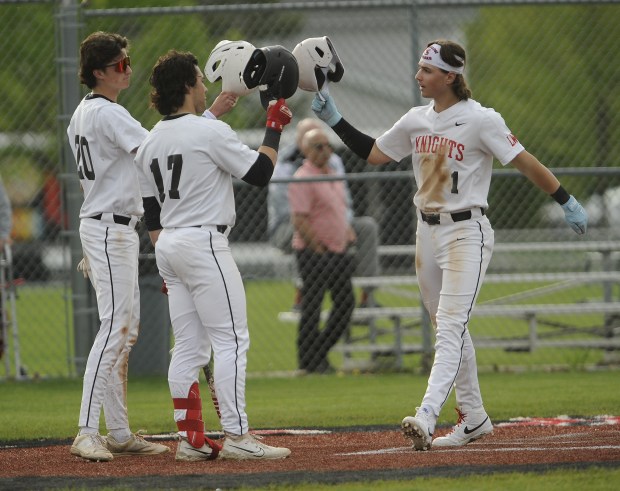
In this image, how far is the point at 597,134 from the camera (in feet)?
41.3

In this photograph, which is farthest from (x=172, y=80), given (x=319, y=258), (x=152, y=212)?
(x=319, y=258)

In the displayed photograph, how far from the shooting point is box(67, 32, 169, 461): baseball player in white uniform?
21.1ft

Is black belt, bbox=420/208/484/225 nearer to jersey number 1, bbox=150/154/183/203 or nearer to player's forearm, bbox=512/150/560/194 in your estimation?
player's forearm, bbox=512/150/560/194

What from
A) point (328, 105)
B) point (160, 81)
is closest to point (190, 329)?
point (160, 81)

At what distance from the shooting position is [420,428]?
6.18 m

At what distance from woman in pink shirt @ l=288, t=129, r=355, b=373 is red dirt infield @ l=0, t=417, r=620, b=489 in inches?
155

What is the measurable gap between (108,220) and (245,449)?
1.46 meters

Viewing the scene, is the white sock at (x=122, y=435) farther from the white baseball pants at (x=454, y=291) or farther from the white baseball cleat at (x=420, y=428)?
the white baseball pants at (x=454, y=291)

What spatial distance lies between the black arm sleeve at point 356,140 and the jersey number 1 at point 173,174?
1506mm

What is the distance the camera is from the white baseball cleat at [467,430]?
6.69 m

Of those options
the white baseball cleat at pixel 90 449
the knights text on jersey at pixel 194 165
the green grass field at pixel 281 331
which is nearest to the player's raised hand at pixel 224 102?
the knights text on jersey at pixel 194 165

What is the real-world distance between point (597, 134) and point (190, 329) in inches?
295

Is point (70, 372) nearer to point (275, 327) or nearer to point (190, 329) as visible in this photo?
point (190, 329)

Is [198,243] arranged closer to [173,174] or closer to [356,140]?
[173,174]
